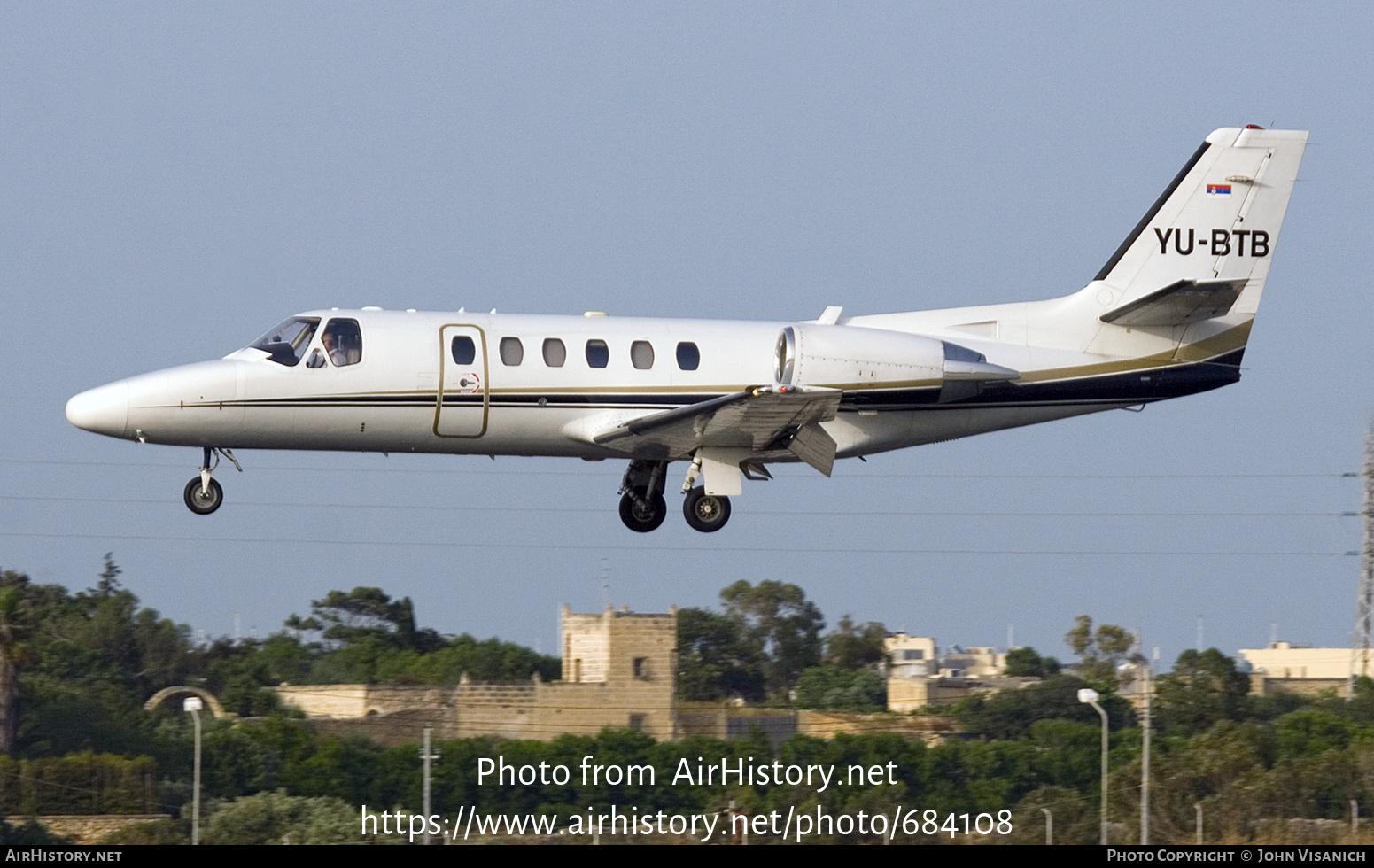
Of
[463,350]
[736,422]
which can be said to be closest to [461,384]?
[463,350]

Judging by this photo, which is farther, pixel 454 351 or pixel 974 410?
pixel 974 410

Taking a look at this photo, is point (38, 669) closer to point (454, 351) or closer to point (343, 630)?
point (343, 630)

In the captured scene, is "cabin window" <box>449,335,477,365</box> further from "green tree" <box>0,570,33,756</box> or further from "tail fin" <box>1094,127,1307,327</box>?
"green tree" <box>0,570,33,756</box>

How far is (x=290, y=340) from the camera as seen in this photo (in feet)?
72.9

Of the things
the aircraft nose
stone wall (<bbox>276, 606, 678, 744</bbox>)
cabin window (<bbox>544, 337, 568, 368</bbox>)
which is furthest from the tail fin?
stone wall (<bbox>276, 606, 678, 744</bbox>)

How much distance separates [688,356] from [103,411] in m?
7.40

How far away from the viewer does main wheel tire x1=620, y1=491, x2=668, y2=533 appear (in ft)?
81.9

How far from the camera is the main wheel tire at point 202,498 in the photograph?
2283 cm

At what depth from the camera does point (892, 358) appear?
22.4m

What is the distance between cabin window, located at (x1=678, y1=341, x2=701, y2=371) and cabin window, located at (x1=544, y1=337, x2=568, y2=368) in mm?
1504

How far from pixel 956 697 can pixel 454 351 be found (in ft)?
97.9

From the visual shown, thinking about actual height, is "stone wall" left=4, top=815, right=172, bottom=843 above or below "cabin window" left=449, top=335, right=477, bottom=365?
below

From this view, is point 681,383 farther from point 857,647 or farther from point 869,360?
point 857,647
